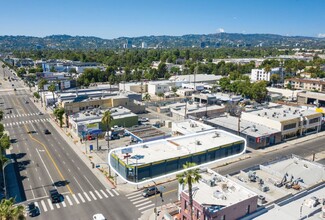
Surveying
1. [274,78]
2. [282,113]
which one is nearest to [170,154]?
[282,113]

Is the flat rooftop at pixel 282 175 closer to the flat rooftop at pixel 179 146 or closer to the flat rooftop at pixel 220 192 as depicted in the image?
the flat rooftop at pixel 220 192

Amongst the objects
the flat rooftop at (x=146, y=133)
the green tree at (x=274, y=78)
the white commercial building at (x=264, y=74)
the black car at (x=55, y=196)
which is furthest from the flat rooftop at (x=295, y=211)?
the white commercial building at (x=264, y=74)

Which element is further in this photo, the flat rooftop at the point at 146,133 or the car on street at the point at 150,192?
the flat rooftop at the point at 146,133

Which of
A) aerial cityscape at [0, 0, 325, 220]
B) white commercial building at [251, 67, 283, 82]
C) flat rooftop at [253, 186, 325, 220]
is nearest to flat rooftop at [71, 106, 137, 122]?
aerial cityscape at [0, 0, 325, 220]

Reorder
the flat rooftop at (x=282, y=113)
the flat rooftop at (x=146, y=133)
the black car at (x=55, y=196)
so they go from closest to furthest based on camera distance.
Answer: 1. the black car at (x=55, y=196)
2. the flat rooftop at (x=146, y=133)
3. the flat rooftop at (x=282, y=113)

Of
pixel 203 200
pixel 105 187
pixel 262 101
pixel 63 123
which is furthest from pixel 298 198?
pixel 262 101

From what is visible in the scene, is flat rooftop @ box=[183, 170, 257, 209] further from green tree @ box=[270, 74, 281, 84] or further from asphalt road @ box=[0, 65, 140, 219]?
green tree @ box=[270, 74, 281, 84]

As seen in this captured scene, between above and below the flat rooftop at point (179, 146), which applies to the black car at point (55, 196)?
below

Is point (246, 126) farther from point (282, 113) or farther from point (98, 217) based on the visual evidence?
point (98, 217)

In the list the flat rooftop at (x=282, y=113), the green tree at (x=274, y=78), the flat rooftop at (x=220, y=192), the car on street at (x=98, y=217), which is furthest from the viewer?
the green tree at (x=274, y=78)
